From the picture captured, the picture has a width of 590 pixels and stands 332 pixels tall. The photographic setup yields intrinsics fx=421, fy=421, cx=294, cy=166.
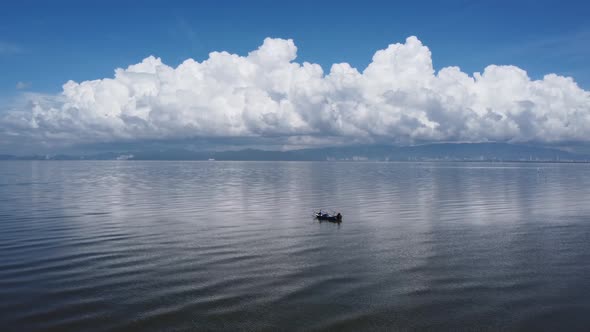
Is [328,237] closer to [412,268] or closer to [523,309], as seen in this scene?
[412,268]

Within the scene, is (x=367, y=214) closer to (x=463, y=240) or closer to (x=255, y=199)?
(x=463, y=240)

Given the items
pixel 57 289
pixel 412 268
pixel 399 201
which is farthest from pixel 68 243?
pixel 399 201

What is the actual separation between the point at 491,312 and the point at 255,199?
68.4 m

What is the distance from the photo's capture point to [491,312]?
2639cm

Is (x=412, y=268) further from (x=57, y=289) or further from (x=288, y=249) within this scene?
(x=57, y=289)

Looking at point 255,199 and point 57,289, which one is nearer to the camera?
point 57,289

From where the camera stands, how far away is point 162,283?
3128cm

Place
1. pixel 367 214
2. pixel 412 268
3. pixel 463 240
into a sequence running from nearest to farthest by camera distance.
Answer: pixel 412 268, pixel 463 240, pixel 367 214

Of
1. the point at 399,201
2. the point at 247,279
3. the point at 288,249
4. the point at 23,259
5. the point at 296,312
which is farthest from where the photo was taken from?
the point at 399,201

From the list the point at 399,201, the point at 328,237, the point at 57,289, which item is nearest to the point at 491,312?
the point at 328,237

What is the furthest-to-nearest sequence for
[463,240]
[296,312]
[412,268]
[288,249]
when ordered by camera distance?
[463,240], [288,249], [412,268], [296,312]

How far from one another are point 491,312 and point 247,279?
17.1 meters

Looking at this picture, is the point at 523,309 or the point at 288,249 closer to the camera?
the point at 523,309

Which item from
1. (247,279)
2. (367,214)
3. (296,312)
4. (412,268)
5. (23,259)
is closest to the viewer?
(296,312)
